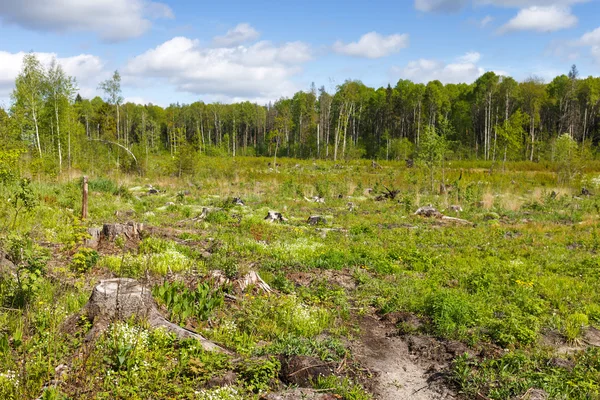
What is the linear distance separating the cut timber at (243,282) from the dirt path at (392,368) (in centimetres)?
211

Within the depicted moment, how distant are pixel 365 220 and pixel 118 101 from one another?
4406cm

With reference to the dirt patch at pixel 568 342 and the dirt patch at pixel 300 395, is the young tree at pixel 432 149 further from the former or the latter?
the dirt patch at pixel 300 395

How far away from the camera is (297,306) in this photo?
716 centimetres

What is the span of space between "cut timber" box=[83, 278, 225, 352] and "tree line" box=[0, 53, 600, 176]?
20207 mm

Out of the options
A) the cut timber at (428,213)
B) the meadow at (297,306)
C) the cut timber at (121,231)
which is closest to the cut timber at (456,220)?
the cut timber at (428,213)

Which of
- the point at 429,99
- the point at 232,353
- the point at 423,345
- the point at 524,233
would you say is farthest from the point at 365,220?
the point at 429,99

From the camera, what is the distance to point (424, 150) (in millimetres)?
27969

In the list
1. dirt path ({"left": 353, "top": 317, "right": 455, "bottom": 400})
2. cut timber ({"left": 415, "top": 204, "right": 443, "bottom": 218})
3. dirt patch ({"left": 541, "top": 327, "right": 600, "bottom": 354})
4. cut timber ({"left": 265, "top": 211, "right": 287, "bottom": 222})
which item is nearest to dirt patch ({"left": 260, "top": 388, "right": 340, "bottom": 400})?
dirt path ({"left": 353, "top": 317, "right": 455, "bottom": 400})

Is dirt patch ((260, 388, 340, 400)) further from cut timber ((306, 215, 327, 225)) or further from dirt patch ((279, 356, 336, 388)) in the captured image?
cut timber ((306, 215, 327, 225))

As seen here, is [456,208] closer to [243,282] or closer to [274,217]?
[274,217]

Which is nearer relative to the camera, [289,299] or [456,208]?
[289,299]

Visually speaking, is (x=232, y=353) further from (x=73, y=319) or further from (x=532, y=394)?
(x=532, y=394)

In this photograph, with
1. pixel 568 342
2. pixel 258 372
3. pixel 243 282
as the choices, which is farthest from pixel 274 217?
pixel 258 372

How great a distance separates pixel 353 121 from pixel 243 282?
6603 centimetres
